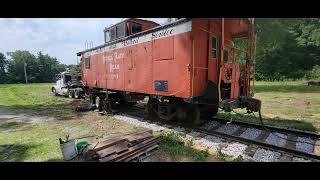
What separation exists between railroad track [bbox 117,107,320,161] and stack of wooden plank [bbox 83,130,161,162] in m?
2.34

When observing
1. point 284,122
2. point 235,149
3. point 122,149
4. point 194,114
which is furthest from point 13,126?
point 284,122

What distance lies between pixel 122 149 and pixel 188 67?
362cm

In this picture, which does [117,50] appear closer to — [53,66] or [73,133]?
[73,133]

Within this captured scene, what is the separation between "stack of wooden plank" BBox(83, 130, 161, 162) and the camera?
21.3 ft

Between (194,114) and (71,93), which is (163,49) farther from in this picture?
(71,93)

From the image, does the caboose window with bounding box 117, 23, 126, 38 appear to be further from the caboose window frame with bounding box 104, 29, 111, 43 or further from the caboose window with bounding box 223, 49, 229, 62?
the caboose window with bounding box 223, 49, 229, 62

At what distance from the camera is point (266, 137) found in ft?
28.4

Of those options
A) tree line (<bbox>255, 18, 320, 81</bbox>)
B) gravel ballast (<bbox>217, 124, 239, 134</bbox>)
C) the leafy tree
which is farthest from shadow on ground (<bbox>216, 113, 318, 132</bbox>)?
the leafy tree
